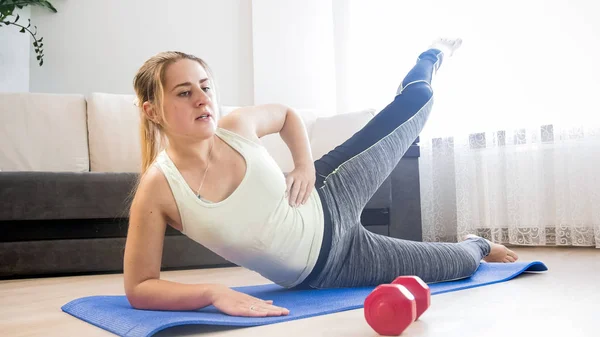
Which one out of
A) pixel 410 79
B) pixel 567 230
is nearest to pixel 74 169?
pixel 410 79

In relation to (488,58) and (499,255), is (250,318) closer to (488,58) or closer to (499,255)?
(499,255)

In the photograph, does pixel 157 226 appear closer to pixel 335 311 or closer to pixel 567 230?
pixel 335 311

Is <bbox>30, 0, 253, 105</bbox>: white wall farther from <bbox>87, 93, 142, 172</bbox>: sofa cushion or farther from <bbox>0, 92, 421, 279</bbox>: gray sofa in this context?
<bbox>0, 92, 421, 279</bbox>: gray sofa

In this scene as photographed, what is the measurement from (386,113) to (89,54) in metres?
3.05

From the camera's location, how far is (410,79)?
6.53ft

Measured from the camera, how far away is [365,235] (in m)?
1.64

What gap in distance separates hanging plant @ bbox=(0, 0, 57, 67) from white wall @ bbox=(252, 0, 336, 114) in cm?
150

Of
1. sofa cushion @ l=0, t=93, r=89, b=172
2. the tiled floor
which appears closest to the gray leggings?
the tiled floor

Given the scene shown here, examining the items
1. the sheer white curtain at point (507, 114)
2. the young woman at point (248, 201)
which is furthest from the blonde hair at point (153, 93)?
the sheer white curtain at point (507, 114)

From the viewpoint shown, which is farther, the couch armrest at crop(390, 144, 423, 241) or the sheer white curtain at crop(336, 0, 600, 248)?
the couch armrest at crop(390, 144, 423, 241)

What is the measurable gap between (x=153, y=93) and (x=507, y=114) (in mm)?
2362

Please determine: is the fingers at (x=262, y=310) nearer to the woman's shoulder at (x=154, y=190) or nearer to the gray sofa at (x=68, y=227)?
the woman's shoulder at (x=154, y=190)

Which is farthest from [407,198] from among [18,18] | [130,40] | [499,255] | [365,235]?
[18,18]

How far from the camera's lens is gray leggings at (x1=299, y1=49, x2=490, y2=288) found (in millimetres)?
1585
